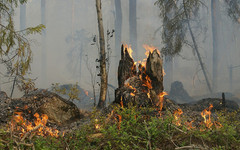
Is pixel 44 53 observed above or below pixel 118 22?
below

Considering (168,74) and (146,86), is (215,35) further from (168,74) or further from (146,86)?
(146,86)

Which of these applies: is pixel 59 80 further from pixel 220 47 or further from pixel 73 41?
pixel 220 47

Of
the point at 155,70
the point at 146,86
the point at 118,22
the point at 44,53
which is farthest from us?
the point at 44,53

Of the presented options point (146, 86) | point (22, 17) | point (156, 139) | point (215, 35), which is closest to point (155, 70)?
point (146, 86)

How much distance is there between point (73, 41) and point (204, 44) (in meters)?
12.5

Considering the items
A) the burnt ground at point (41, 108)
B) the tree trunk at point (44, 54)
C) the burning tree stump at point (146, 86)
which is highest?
the tree trunk at point (44, 54)

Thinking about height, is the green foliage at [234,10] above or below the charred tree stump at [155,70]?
above

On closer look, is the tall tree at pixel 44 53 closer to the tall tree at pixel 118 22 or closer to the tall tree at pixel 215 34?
the tall tree at pixel 118 22

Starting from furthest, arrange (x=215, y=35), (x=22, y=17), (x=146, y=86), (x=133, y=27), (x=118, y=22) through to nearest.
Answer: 1. (x=22, y=17)
2. (x=133, y=27)
3. (x=118, y=22)
4. (x=215, y=35)
5. (x=146, y=86)

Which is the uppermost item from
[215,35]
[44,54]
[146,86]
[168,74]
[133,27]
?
[133,27]

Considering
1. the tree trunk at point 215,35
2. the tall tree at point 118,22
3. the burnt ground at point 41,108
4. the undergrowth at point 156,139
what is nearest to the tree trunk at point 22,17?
the tall tree at point 118,22

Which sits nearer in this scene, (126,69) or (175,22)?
(126,69)

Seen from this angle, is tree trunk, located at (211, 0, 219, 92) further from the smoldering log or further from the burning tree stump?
the burning tree stump

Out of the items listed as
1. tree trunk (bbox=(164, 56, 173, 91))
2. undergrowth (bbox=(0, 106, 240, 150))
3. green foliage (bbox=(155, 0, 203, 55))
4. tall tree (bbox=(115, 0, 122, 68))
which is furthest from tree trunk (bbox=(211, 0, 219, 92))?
undergrowth (bbox=(0, 106, 240, 150))
